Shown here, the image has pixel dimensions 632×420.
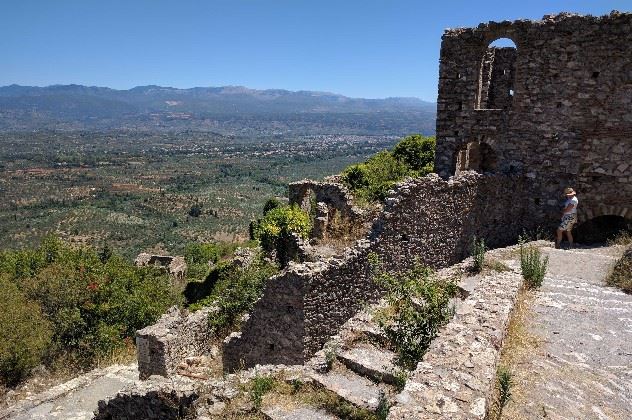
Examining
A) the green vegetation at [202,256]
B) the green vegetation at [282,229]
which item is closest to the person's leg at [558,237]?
the green vegetation at [282,229]

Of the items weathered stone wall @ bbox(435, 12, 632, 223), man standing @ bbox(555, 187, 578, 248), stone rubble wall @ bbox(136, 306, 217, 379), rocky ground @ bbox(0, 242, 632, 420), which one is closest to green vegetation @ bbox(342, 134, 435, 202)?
weathered stone wall @ bbox(435, 12, 632, 223)

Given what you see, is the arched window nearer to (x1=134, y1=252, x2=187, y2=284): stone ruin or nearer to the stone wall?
the stone wall

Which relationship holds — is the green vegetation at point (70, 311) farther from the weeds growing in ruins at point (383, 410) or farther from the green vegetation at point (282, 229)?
the weeds growing in ruins at point (383, 410)

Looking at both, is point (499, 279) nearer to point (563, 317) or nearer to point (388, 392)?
point (563, 317)

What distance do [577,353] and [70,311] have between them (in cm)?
1845

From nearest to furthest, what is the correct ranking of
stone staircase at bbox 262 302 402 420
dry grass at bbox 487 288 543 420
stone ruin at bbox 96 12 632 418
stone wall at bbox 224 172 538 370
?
dry grass at bbox 487 288 543 420, stone staircase at bbox 262 302 402 420, stone wall at bbox 224 172 538 370, stone ruin at bbox 96 12 632 418

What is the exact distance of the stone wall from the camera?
32.7ft

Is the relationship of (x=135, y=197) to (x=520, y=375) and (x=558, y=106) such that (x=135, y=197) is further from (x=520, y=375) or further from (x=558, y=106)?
(x=520, y=375)

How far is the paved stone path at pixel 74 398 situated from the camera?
472 inches

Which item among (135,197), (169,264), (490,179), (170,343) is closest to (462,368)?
(170,343)

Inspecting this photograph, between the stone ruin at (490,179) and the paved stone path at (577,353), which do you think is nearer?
the paved stone path at (577,353)

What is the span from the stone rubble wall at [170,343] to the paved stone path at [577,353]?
7812 millimetres

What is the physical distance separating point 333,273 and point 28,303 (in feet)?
50.4

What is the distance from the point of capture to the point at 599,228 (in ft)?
46.9
